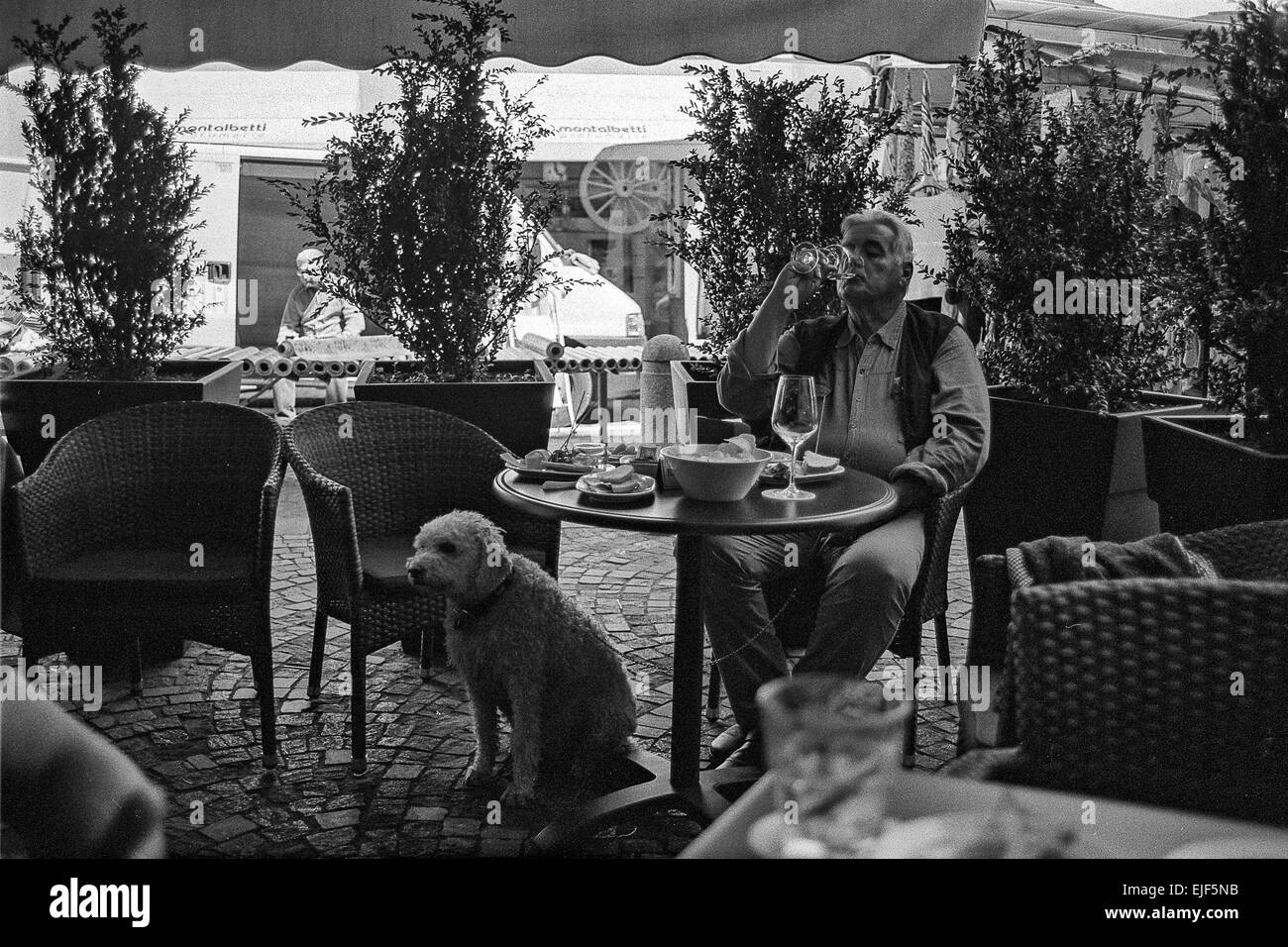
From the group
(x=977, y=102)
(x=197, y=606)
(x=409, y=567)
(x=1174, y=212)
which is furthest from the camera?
(x=977, y=102)

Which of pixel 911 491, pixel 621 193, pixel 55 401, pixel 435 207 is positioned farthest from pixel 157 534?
pixel 621 193

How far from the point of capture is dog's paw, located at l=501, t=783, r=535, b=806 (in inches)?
113

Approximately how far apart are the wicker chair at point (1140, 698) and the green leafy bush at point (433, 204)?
364 centimetres

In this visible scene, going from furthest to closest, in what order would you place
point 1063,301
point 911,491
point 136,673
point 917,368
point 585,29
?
1. point 1063,301
2. point 585,29
3. point 136,673
4. point 917,368
5. point 911,491

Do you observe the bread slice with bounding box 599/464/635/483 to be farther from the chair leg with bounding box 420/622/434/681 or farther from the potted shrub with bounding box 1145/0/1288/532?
the potted shrub with bounding box 1145/0/1288/532

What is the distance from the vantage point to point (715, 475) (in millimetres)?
2465

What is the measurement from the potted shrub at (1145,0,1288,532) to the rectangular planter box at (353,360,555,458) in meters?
2.32

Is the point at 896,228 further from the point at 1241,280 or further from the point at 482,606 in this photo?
the point at 482,606

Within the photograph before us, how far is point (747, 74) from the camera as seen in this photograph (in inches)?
216

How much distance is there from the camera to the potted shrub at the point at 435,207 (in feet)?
15.2

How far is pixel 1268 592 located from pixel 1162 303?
3090mm

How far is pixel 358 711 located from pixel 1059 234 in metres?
3.29
